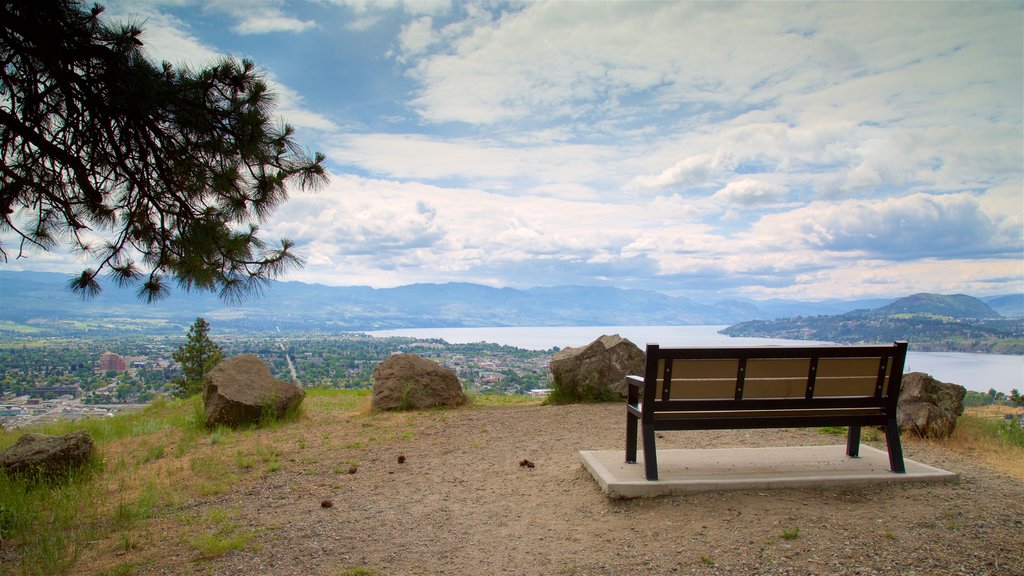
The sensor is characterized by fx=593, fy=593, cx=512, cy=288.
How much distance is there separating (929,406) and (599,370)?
4.75 m

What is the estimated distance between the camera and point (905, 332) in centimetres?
2939

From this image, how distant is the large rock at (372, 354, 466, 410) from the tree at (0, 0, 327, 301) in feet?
12.5

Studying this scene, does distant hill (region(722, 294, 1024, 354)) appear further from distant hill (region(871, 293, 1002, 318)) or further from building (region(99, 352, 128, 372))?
building (region(99, 352, 128, 372))

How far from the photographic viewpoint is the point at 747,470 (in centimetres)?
509

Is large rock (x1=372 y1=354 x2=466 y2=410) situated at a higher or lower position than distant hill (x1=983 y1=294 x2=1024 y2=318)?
lower

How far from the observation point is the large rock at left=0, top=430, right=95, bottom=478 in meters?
5.65

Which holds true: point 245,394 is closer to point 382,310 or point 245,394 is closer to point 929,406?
point 929,406

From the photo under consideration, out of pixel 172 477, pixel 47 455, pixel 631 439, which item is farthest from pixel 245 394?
pixel 631 439

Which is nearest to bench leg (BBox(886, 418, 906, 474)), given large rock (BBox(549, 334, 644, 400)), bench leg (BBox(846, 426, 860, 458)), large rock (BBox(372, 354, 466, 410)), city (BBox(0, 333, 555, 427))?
bench leg (BBox(846, 426, 860, 458))

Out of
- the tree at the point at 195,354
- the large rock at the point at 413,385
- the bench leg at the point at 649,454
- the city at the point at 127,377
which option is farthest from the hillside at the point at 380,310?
the bench leg at the point at 649,454

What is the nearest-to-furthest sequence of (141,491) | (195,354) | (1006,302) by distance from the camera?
(141,491)
(195,354)
(1006,302)

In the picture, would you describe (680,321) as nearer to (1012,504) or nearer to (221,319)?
(1012,504)

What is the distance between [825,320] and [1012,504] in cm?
3343

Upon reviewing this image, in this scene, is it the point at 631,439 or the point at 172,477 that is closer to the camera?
the point at 631,439
